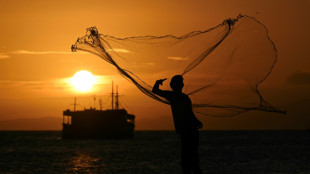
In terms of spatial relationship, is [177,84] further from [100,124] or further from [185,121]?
[100,124]

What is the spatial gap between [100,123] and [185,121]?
10996 cm

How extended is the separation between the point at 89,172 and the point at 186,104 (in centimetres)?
2935

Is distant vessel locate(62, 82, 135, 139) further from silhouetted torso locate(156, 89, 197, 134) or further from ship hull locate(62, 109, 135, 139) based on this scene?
silhouetted torso locate(156, 89, 197, 134)

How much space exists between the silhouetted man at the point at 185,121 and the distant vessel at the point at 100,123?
10625cm

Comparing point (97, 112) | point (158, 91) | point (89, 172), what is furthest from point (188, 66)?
point (97, 112)

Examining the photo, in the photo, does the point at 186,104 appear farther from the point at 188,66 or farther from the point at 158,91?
the point at 188,66

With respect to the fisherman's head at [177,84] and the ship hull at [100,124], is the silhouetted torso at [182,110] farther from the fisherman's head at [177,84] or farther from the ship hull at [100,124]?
the ship hull at [100,124]

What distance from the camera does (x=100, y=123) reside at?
4688 inches

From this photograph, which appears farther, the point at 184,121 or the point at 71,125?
the point at 71,125

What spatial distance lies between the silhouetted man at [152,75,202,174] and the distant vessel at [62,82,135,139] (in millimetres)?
106246

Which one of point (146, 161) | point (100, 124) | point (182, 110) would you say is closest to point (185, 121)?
point (182, 110)

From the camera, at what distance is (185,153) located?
10.2 meters

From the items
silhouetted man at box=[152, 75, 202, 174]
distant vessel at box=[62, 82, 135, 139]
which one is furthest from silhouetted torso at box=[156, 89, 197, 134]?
distant vessel at box=[62, 82, 135, 139]

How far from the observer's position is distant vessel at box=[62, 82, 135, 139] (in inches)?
4609
